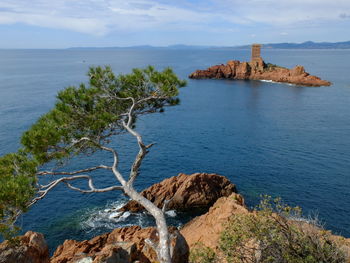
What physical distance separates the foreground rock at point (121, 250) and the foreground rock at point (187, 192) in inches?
476

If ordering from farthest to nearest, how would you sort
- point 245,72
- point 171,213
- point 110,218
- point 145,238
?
point 245,72 < point 171,213 < point 110,218 < point 145,238

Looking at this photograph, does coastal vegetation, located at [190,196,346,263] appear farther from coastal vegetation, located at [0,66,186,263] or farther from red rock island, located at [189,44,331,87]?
red rock island, located at [189,44,331,87]

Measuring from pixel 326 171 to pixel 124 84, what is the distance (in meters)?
37.5

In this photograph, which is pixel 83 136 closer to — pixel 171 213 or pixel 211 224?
pixel 211 224

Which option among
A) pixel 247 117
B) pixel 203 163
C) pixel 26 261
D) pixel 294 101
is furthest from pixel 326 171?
pixel 294 101

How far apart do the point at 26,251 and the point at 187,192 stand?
82.1ft

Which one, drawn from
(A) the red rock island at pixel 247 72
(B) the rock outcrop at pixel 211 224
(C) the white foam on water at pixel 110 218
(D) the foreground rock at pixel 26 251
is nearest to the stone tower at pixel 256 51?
(A) the red rock island at pixel 247 72

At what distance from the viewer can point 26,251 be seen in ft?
48.8

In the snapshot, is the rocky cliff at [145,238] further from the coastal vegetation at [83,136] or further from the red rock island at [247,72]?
the red rock island at [247,72]

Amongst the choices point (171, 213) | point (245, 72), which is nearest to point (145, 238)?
point (171, 213)

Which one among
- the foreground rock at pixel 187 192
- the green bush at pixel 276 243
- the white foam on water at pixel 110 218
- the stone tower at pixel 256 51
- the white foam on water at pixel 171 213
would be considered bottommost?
the white foam on water at pixel 171 213

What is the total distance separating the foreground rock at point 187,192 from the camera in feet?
124

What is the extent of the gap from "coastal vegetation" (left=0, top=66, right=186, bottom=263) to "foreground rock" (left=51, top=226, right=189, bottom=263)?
83.2 inches

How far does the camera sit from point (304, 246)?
12.1 m
